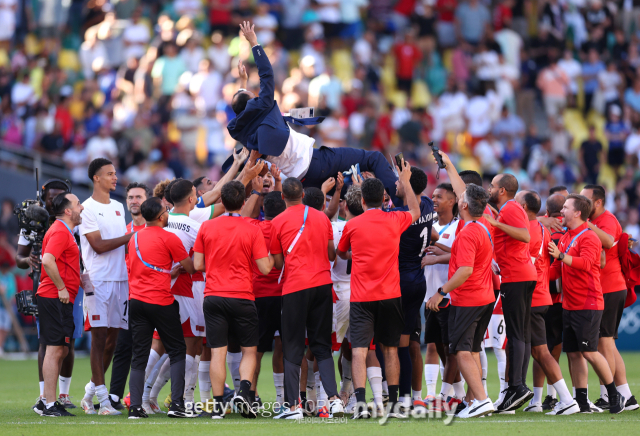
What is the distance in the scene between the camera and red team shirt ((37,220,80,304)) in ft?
28.5

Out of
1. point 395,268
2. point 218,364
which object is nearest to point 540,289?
point 395,268

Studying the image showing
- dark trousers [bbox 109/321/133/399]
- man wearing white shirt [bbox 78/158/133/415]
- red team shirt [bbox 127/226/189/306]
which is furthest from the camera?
man wearing white shirt [bbox 78/158/133/415]

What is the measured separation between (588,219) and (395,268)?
2.76 metres

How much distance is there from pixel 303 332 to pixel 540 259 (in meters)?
2.85

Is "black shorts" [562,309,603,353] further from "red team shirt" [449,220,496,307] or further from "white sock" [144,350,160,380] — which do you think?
"white sock" [144,350,160,380]

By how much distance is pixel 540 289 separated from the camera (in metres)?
9.00

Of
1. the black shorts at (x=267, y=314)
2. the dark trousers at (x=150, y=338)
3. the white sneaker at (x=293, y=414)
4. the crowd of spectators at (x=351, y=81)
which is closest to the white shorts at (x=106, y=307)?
the dark trousers at (x=150, y=338)

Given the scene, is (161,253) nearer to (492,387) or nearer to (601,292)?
(601,292)

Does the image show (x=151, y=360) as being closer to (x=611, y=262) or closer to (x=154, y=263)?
(x=154, y=263)

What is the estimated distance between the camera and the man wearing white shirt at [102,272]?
30.3 feet

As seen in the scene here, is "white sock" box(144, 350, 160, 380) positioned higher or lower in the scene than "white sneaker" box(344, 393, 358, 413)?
higher

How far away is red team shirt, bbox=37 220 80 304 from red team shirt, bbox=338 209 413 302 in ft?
10.2

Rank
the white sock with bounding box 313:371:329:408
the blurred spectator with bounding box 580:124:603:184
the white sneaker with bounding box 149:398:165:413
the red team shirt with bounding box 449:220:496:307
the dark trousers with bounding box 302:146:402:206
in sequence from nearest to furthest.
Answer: the red team shirt with bounding box 449:220:496:307 → the white sock with bounding box 313:371:329:408 → the white sneaker with bounding box 149:398:165:413 → the dark trousers with bounding box 302:146:402:206 → the blurred spectator with bounding box 580:124:603:184

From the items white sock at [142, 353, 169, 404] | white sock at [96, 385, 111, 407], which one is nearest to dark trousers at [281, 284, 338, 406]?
white sock at [142, 353, 169, 404]
